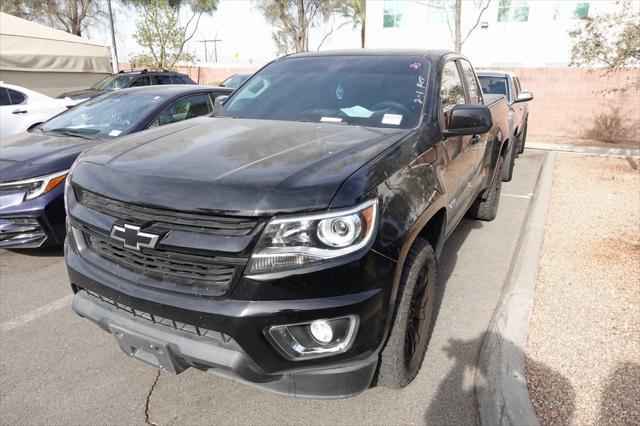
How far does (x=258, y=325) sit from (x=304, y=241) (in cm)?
38

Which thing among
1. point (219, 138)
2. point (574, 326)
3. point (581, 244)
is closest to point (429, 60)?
point (219, 138)

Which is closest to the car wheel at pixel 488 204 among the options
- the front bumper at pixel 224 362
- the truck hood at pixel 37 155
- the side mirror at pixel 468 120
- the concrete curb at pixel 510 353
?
the concrete curb at pixel 510 353

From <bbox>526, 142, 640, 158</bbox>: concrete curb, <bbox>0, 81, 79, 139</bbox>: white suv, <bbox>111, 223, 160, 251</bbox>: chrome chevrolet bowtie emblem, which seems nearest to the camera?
<bbox>111, 223, 160, 251</bbox>: chrome chevrolet bowtie emblem

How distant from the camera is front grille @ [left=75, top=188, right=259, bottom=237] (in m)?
1.78

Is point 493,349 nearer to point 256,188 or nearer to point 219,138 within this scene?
point 256,188

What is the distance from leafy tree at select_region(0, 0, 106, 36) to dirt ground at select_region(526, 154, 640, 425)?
2952cm

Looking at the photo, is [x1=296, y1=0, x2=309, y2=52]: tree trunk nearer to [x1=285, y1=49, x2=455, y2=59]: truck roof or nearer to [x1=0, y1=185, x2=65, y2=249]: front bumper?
[x1=285, y1=49, x2=455, y2=59]: truck roof

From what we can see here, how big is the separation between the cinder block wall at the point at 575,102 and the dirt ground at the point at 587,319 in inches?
337

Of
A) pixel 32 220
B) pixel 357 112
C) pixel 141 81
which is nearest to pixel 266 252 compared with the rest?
pixel 357 112

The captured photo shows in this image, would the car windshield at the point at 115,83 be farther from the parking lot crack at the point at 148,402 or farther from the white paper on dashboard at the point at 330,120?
the parking lot crack at the point at 148,402

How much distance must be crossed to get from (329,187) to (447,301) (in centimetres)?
215

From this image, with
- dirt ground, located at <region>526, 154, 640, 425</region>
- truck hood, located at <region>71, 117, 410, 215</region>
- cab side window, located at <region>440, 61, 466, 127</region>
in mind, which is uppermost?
cab side window, located at <region>440, 61, 466, 127</region>

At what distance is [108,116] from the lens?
4.89 metres

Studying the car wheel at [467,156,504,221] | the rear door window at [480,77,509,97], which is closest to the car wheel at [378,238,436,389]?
the car wheel at [467,156,504,221]
